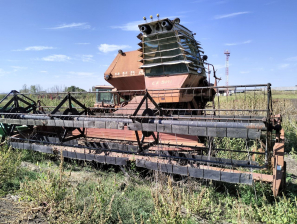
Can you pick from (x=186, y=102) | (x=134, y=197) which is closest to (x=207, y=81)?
(x=186, y=102)

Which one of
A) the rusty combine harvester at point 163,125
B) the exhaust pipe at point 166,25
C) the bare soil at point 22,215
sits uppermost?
the exhaust pipe at point 166,25

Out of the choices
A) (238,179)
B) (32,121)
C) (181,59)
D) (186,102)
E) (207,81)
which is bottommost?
(238,179)

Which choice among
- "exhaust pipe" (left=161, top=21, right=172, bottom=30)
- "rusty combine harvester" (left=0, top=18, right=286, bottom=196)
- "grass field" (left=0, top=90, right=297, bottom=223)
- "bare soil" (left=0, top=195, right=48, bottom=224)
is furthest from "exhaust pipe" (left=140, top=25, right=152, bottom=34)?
"bare soil" (left=0, top=195, right=48, bottom=224)

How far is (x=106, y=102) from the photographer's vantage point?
9562 millimetres

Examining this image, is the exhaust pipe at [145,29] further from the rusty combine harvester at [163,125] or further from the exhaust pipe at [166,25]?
the exhaust pipe at [166,25]

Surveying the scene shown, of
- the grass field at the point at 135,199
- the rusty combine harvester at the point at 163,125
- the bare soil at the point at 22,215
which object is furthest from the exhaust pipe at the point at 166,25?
the bare soil at the point at 22,215

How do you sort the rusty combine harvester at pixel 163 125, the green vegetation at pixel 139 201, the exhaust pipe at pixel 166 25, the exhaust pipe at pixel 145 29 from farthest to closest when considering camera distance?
the exhaust pipe at pixel 145 29
the exhaust pipe at pixel 166 25
the rusty combine harvester at pixel 163 125
the green vegetation at pixel 139 201

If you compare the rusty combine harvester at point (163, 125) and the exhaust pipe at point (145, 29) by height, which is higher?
the exhaust pipe at point (145, 29)

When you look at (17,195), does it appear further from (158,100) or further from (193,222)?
(158,100)

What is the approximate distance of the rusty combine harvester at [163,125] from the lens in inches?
125

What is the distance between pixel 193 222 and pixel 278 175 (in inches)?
51.9

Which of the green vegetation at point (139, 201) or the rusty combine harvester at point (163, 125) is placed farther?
the rusty combine harvester at point (163, 125)

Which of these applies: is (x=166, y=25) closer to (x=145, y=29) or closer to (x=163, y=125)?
(x=145, y=29)

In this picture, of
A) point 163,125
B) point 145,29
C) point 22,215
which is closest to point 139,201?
point 163,125
